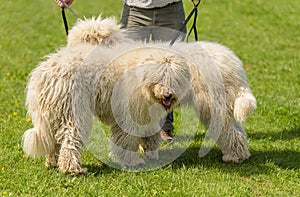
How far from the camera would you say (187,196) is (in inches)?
186

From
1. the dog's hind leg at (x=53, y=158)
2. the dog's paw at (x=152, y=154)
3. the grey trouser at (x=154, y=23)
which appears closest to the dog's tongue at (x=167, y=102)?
the dog's paw at (x=152, y=154)

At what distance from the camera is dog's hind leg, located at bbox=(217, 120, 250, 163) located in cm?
544

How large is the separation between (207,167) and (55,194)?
1551mm

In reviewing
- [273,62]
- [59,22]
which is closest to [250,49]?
[273,62]

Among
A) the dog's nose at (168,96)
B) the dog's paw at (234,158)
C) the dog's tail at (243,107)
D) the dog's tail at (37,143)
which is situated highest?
the dog's nose at (168,96)

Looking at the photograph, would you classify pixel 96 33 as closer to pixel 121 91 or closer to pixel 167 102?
pixel 121 91

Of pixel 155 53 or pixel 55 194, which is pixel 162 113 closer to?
pixel 155 53

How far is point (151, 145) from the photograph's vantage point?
5.58 metres

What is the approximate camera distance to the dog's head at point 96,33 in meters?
5.34

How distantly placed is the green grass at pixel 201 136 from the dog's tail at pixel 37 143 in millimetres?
224

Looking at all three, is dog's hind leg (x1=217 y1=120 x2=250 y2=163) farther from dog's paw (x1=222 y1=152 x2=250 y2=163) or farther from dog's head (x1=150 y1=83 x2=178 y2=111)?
dog's head (x1=150 y1=83 x2=178 y2=111)

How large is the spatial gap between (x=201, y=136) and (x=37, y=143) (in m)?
2.08

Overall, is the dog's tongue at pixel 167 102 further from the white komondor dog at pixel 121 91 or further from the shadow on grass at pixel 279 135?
the shadow on grass at pixel 279 135

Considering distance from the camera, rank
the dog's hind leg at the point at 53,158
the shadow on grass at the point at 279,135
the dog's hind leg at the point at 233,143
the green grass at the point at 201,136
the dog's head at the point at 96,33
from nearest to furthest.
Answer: the green grass at the point at 201,136 → the dog's hind leg at the point at 53,158 → the dog's head at the point at 96,33 → the dog's hind leg at the point at 233,143 → the shadow on grass at the point at 279,135
